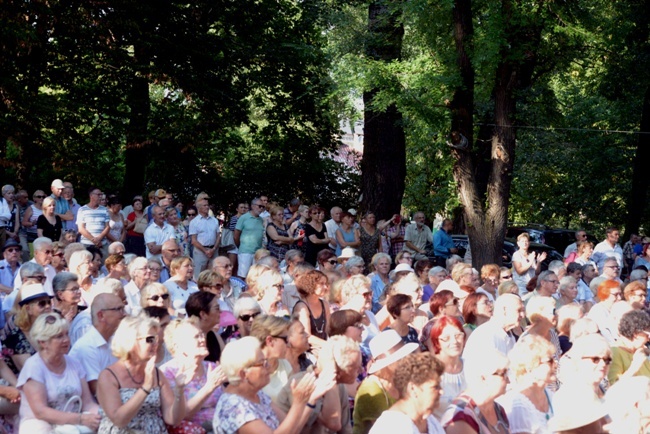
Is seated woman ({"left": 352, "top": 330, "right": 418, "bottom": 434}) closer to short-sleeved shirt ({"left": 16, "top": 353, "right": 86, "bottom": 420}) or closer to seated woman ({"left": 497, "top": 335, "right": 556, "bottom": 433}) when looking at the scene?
seated woman ({"left": 497, "top": 335, "right": 556, "bottom": 433})

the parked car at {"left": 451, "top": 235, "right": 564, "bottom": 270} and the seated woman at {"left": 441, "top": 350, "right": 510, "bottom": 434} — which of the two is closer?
the seated woman at {"left": 441, "top": 350, "right": 510, "bottom": 434}

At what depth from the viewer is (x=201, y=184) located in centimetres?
2500

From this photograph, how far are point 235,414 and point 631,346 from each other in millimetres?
4584

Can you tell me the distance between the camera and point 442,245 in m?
18.1

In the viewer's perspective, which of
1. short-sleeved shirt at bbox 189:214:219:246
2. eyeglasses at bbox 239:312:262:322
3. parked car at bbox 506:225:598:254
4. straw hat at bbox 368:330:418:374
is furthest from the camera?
parked car at bbox 506:225:598:254

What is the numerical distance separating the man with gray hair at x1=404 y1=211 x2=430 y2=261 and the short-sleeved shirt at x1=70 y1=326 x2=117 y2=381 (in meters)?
11.3

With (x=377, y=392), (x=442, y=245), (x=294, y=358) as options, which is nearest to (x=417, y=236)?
(x=442, y=245)

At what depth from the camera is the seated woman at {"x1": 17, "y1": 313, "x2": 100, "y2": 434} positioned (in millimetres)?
6090

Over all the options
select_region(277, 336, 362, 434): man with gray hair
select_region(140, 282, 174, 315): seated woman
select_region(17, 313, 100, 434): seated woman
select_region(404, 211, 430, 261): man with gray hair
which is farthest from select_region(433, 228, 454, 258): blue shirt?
select_region(17, 313, 100, 434): seated woman

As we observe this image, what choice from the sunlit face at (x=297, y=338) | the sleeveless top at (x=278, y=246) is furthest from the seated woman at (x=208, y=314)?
the sleeveless top at (x=278, y=246)

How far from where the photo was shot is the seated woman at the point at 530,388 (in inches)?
261

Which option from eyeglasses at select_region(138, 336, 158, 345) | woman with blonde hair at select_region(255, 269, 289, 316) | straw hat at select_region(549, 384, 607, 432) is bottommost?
straw hat at select_region(549, 384, 607, 432)

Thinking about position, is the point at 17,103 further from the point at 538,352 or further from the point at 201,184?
the point at 538,352

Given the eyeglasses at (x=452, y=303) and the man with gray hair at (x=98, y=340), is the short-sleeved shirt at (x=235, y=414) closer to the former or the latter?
the man with gray hair at (x=98, y=340)
